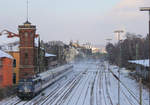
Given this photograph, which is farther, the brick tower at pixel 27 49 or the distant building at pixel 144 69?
the distant building at pixel 144 69

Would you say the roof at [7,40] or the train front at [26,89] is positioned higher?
the roof at [7,40]

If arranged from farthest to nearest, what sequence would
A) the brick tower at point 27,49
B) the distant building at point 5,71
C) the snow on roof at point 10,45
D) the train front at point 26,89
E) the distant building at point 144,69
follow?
the snow on roof at point 10,45 → the distant building at point 144,69 → the brick tower at point 27,49 → the distant building at point 5,71 → the train front at point 26,89

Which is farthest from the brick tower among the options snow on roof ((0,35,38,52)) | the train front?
the train front

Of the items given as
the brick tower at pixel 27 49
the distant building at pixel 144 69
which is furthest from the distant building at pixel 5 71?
the distant building at pixel 144 69

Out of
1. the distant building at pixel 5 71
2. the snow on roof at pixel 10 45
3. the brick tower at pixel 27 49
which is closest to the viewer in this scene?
the distant building at pixel 5 71

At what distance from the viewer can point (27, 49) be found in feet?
158

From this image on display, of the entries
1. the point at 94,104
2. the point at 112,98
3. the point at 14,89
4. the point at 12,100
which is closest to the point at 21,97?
the point at 12,100

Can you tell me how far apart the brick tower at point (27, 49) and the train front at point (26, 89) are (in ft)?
51.0

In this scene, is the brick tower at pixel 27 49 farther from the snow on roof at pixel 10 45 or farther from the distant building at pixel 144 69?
the distant building at pixel 144 69

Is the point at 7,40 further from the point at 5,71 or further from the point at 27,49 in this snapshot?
the point at 5,71

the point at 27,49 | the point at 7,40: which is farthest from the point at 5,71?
the point at 7,40

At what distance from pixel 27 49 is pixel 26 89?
17.0 meters

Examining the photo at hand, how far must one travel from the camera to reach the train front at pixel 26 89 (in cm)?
3222

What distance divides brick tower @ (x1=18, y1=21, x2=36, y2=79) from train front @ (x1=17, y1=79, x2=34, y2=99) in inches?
612
